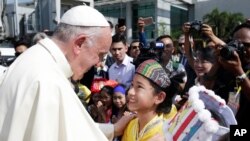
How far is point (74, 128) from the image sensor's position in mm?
2064

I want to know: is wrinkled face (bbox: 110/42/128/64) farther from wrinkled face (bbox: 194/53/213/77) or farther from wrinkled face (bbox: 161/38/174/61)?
wrinkled face (bbox: 194/53/213/77)

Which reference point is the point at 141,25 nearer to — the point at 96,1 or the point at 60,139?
the point at 60,139

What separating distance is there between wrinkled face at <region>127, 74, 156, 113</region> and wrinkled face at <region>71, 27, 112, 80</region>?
0.53m

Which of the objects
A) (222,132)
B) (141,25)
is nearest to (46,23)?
(141,25)

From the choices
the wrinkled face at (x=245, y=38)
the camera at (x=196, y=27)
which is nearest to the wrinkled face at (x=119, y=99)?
the camera at (x=196, y=27)

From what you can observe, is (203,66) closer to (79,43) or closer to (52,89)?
(79,43)

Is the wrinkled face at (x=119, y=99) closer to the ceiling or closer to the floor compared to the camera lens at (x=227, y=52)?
closer to the floor

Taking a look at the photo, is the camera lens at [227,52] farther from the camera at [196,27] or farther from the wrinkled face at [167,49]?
the wrinkled face at [167,49]

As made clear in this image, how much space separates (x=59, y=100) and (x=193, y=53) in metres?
2.79

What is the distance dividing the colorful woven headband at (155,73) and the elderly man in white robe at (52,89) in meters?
0.54

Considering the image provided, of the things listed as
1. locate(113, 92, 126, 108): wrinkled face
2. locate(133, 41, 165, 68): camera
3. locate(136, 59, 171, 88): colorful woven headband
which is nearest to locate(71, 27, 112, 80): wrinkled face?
locate(136, 59, 171, 88): colorful woven headband

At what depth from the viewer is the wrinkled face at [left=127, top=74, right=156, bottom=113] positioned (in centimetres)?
277

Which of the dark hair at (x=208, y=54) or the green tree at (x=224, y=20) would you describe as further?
the green tree at (x=224, y=20)

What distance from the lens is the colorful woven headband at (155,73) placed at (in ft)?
9.14
